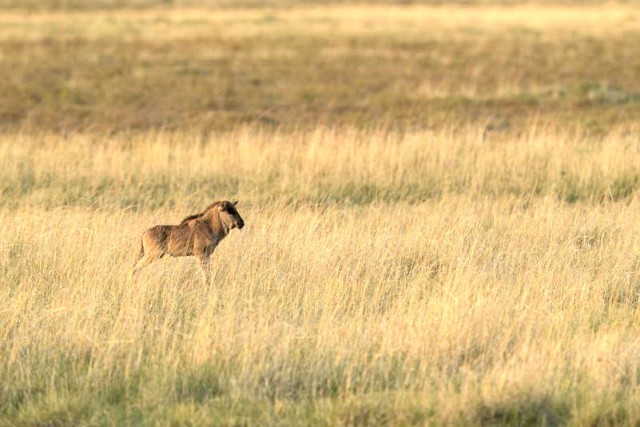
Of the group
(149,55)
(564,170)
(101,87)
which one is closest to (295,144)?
(564,170)

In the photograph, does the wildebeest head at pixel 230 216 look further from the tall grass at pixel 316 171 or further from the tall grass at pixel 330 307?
the tall grass at pixel 316 171

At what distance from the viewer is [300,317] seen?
7.29 meters

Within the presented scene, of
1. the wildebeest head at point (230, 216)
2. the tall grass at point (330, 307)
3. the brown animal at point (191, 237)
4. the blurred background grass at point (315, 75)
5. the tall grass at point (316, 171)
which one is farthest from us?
the blurred background grass at point (315, 75)

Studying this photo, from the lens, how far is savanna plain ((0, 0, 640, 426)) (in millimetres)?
5824

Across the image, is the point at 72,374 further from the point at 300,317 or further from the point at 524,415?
the point at 524,415

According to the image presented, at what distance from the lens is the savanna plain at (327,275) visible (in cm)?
582

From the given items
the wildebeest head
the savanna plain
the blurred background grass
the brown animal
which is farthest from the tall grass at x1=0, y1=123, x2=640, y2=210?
the blurred background grass

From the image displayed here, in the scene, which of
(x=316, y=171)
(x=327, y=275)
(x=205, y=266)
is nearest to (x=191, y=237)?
(x=205, y=266)

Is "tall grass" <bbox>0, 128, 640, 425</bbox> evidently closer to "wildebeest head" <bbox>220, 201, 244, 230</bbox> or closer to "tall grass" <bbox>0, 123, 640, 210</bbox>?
"tall grass" <bbox>0, 123, 640, 210</bbox>

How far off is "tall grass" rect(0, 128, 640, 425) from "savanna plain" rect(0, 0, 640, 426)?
0.02m

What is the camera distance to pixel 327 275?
26.8 feet

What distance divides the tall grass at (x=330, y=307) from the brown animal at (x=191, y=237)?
24 centimetres

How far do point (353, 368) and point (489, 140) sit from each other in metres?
10.2

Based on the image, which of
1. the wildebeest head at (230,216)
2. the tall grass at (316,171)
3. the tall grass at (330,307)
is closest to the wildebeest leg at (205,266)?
the tall grass at (330,307)
